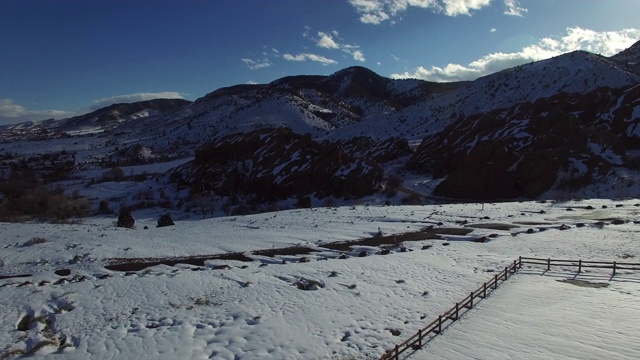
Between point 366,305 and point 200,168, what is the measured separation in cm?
7380

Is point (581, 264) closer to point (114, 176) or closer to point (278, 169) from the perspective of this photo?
point (278, 169)

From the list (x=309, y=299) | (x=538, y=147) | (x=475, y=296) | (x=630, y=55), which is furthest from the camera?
(x=630, y=55)

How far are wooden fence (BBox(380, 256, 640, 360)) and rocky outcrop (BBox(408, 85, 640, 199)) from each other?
1399 inches

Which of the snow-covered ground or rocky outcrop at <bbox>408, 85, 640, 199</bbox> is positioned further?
rocky outcrop at <bbox>408, 85, 640, 199</bbox>

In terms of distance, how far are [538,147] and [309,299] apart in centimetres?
5828

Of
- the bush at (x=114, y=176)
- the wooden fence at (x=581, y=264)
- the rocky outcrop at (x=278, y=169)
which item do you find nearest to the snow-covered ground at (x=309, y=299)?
the wooden fence at (x=581, y=264)

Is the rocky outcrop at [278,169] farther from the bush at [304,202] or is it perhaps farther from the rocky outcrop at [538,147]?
the rocky outcrop at [538,147]

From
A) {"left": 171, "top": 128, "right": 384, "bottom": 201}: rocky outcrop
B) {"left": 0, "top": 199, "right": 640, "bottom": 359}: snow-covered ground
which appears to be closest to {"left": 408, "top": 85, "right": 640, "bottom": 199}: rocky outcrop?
{"left": 171, "top": 128, "right": 384, "bottom": 201}: rocky outcrop

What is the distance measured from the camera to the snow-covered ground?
567 inches

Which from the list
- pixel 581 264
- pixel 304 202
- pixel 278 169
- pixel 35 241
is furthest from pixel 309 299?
pixel 278 169

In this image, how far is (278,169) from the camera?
7444 cm

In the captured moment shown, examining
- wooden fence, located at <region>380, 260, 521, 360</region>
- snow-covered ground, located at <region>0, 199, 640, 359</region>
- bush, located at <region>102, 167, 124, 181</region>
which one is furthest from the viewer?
bush, located at <region>102, 167, 124, 181</region>

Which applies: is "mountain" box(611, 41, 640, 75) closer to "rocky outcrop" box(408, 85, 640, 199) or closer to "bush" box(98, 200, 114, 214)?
"rocky outcrop" box(408, 85, 640, 199)

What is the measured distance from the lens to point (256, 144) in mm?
84188
